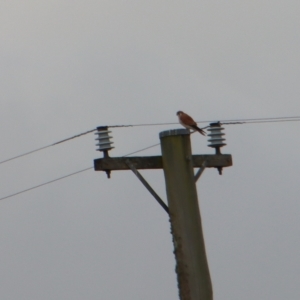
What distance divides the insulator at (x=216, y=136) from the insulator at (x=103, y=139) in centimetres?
137

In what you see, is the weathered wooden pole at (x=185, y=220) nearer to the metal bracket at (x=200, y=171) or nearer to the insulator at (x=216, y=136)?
the metal bracket at (x=200, y=171)

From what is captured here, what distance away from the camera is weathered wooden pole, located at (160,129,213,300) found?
10.8 metres

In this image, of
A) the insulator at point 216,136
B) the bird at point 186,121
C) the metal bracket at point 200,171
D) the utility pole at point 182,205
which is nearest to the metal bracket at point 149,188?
the utility pole at point 182,205

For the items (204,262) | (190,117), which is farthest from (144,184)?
(190,117)

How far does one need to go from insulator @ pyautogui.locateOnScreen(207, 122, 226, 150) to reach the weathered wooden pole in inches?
45.5

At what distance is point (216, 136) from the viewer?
1240 centimetres

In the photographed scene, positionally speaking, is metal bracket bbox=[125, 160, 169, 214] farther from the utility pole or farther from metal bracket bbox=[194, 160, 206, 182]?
metal bracket bbox=[194, 160, 206, 182]

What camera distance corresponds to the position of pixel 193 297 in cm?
1077

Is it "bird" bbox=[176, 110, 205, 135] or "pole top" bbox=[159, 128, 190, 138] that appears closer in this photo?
"pole top" bbox=[159, 128, 190, 138]

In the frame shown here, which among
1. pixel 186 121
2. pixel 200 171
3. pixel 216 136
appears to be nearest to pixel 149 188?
pixel 200 171

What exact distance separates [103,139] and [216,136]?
61.1 inches

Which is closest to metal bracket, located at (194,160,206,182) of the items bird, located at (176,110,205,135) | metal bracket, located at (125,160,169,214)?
metal bracket, located at (125,160,169,214)

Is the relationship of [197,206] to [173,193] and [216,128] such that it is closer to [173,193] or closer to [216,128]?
[173,193]

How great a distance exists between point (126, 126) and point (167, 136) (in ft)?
4.37
